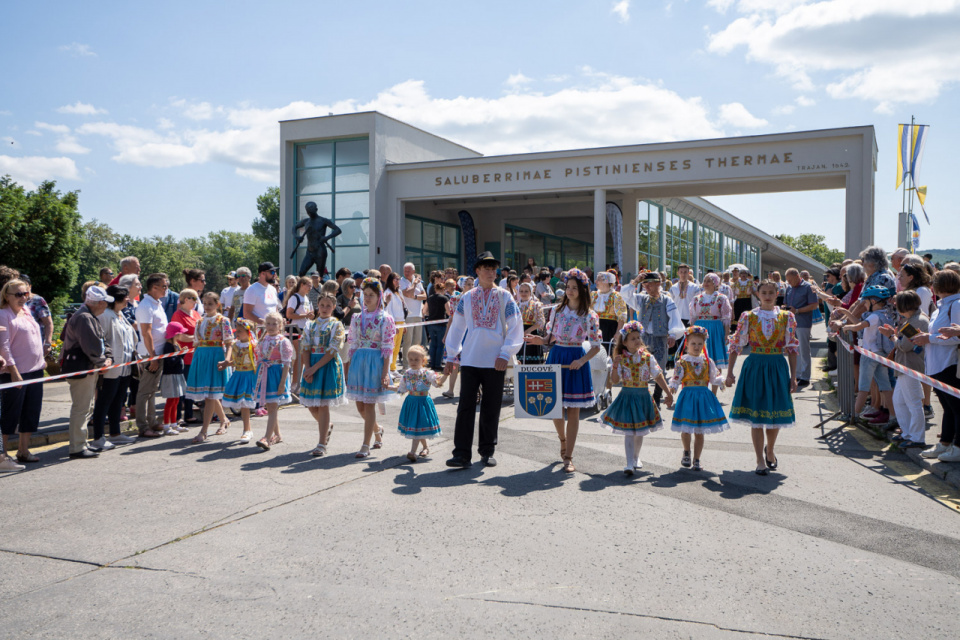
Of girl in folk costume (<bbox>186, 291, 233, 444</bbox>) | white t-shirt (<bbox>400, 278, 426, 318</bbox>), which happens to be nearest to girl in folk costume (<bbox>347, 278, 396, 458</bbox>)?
girl in folk costume (<bbox>186, 291, 233, 444</bbox>)

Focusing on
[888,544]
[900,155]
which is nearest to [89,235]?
[900,155]

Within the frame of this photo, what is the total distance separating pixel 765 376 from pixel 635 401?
1.25 metres

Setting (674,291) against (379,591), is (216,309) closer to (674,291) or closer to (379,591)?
(379,591)

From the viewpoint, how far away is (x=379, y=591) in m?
4.07

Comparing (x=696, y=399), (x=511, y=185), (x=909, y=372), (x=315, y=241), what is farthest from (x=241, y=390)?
(x=511, y=185)

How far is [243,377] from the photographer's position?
8.61m

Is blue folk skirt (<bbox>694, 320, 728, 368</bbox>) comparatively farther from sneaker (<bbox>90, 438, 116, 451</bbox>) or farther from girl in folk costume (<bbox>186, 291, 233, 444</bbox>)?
sneaker (<bbox>90, 438, 116, 451</bbox>)

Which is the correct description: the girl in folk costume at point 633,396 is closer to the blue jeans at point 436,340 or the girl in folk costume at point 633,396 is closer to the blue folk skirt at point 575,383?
the blue folk skirt at point 575,383

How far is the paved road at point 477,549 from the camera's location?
12.2 ft

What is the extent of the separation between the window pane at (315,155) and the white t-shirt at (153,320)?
713 inches

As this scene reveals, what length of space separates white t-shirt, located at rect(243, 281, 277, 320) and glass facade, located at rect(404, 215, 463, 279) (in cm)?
1597

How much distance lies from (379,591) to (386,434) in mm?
5058

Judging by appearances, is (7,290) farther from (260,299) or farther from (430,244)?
(430,244)

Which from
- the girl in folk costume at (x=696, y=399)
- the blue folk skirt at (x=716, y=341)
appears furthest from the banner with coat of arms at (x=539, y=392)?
the blue folk skirt at (x=716, y=341)
